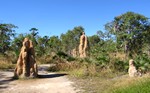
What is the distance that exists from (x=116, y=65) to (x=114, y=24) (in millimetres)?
26025

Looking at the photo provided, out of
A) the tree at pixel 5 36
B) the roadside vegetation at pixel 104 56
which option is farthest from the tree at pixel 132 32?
the tree at pixel 5 36

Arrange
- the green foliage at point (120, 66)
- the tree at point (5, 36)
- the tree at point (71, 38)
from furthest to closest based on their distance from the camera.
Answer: the tree at point (71, 38), the tree at point (5, 36), the green foliage at point (120, 66)

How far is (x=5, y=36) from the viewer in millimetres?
33281

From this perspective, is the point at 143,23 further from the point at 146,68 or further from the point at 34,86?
the point at 34,86

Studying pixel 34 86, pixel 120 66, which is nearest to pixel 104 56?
pixel 120 66

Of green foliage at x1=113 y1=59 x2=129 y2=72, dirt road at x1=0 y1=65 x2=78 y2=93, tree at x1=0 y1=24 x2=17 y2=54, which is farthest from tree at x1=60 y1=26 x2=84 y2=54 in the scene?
dirt road at x1=0 y1=65 x2=78 y2=93

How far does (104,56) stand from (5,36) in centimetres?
1322

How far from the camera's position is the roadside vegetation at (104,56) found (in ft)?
50.9

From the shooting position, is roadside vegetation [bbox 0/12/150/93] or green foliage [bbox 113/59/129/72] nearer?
roadside vegetation [bbox 0/12/150/93]

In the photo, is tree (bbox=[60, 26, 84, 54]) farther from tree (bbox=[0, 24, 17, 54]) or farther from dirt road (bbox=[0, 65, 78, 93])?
dirt road (bbox=[0, 65, 78, 93])

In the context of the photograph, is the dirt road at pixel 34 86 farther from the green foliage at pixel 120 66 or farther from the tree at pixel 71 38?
the tree at pixel 71 38

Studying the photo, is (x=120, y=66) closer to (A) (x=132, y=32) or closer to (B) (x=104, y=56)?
Result: (B) (x=104, y=56)

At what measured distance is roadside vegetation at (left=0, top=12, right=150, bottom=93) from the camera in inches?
610

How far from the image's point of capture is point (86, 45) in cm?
3656
